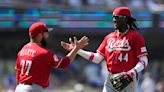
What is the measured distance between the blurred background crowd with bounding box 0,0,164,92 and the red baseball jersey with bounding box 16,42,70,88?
36.0ft

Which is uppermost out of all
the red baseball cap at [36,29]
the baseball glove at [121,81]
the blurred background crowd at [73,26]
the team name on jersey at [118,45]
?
the red baseball cap at [36,29]

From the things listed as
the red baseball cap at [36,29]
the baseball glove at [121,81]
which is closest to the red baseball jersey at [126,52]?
the baseball glove at [121,81]

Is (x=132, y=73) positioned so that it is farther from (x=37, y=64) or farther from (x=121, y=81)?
(x=37, y=64)

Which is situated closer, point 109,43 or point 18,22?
point 109,43

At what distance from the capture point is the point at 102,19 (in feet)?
69.9

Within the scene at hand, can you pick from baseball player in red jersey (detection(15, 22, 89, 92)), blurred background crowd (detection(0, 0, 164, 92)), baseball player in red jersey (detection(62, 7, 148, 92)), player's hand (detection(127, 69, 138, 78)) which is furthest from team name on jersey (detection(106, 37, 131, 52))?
blurred background crowd (detection(0, 0, 164, 92))

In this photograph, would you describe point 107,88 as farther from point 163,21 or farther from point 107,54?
point 163,21

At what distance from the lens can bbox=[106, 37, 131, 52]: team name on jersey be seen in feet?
30.5

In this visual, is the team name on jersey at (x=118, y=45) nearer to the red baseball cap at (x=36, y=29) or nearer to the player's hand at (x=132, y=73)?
the player's hand at (x=132, y=73)

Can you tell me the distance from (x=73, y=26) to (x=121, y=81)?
39.9 feet

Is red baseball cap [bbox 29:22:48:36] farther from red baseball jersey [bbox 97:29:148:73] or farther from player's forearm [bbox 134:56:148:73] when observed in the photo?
player's forearm [bbox 134:56:148:73]

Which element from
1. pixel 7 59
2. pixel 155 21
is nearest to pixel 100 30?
pixel 155 21

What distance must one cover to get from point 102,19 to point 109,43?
1182cm

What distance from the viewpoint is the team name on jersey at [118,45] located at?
9.30 m
